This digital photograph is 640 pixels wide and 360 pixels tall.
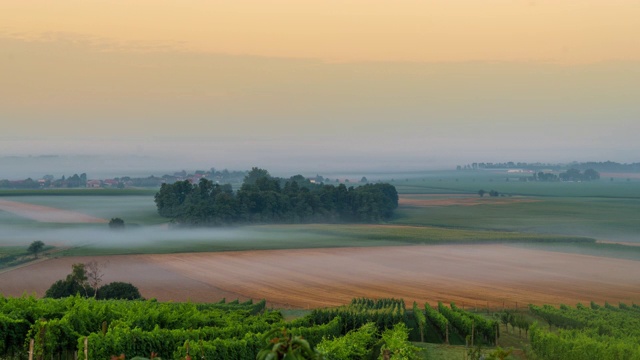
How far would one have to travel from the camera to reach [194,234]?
10369cm

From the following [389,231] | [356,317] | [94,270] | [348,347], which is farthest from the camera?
[389,231]

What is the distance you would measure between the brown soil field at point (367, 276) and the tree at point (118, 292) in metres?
2.92

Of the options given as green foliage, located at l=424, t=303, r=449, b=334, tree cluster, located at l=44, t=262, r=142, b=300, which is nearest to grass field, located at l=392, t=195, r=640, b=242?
green foliage, located at l=424, t=303, r=449, b=334

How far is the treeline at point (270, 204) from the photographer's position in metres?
118

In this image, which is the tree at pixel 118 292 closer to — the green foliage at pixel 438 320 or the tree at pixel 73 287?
the tree at pixel 73 287

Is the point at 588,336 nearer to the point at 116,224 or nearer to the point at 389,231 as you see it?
the point at 389,231

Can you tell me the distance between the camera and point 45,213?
130625 mm

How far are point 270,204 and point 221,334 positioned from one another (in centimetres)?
9584

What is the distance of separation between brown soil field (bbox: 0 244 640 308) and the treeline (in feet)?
118

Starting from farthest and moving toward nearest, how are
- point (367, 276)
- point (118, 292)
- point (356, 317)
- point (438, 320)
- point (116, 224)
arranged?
point (116, 224) → point (367, 276) → point (118, 292) → point (438, 320) → point (356, 317)

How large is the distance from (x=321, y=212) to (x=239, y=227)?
18.7 meters

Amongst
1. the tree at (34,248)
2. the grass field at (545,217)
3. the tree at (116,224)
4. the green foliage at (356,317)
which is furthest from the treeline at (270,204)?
the green foliage at (356,317)

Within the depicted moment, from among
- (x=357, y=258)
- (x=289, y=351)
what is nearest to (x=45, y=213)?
(x=357, y=258)

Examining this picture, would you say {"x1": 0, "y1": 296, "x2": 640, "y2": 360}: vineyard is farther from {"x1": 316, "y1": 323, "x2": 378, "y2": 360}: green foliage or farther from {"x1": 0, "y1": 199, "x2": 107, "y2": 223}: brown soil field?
{"x1": 0, "y1": 199, "x2": 107, "y2": 223}: brown soil field
